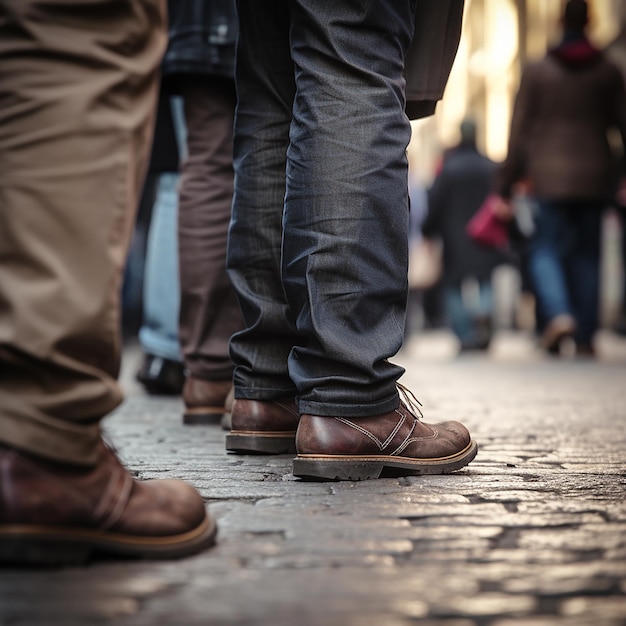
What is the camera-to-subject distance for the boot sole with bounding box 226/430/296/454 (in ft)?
7.47

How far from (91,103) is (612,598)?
2.96 ft

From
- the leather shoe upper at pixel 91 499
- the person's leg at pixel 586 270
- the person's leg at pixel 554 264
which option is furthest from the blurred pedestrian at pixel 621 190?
the leather shoe upper at pixel 91 499

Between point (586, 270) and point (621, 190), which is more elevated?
point (621, 190)

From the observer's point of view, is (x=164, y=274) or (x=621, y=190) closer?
(x=164, y=274)

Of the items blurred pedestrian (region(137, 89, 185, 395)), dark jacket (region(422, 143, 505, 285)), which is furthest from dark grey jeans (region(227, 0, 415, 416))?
dark jacket (region(422, 143, 505, 285))

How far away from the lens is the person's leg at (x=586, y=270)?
6.71m

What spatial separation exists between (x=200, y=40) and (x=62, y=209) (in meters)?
1.91

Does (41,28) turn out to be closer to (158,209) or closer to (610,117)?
(158,209)

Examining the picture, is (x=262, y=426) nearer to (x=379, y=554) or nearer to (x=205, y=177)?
(x=379, y=554)

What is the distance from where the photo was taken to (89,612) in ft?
3.78

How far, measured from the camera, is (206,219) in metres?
3.10

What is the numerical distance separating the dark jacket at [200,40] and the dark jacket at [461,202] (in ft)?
18.1

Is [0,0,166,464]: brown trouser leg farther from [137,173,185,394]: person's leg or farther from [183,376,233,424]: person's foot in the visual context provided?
[137,173,185,394]: person's leg

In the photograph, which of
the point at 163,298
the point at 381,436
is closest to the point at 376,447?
the point at 381,436
